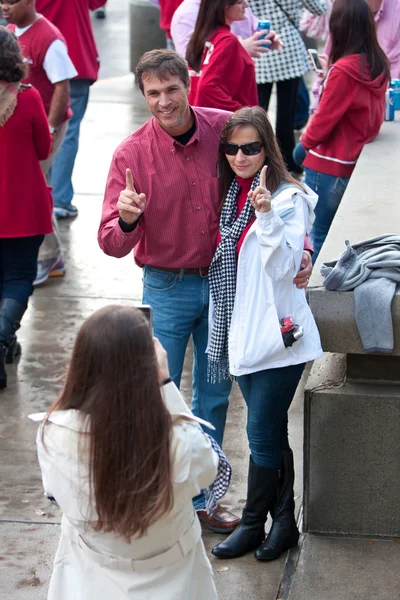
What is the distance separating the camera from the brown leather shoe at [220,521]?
444 cm

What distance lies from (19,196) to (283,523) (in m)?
2.76

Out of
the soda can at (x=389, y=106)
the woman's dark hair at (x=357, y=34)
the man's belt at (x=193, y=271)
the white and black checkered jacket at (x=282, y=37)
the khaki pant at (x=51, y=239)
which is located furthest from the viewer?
the white and black checkered jacket at (x=282, y=37)

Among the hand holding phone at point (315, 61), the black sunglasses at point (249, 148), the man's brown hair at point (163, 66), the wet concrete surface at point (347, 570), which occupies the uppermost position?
the man's brown hair at point (163, 66)

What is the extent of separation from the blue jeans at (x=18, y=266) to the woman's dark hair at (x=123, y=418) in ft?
11.5

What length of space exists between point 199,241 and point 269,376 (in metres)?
0.67

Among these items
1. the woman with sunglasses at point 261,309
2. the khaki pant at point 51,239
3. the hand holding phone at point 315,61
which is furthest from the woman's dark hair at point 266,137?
the khaki pant at point 51,239

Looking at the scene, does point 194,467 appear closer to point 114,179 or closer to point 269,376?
point 269,376

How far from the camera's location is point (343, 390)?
418 centimetres

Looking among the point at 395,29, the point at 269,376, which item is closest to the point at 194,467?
the point at 269,376

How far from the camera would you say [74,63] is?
853 centimetres

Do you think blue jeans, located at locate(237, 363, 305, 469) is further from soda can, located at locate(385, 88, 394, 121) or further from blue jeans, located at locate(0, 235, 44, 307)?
soda can, located at locate(385, 88, 394, 121)

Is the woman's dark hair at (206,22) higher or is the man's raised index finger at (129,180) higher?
the man's raised index finger at (129,180)

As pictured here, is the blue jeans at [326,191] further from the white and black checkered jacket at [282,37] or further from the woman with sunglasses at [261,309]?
the white and black checkered jacket at [282,37]

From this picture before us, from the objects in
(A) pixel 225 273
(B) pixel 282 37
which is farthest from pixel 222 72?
(B) pixel 282 37
